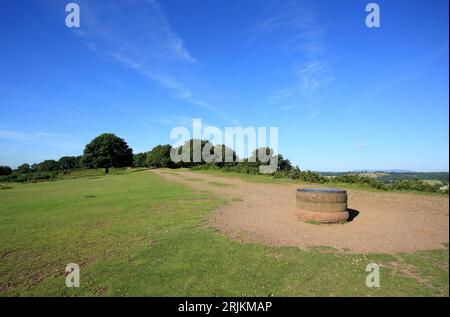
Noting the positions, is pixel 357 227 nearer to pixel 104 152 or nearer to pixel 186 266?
pixel 186 266

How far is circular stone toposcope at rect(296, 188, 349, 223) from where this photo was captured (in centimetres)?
1137

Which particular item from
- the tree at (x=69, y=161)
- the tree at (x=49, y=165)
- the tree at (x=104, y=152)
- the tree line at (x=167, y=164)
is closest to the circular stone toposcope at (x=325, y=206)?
the tree line at (x=167, y=164)

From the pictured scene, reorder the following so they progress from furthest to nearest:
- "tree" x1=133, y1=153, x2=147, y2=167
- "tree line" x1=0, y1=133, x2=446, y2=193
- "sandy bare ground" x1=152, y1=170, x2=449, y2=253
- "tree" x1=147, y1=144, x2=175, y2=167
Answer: "tree" x1=133, y1=153, x2=147, y2=167 < "tree" x1=147, y1=144, x2=175, y2=167 < "tree line" x1=0, y1=133, x2=446, y2=193 < "sandy bare ground" x1=152, y1=170, x2=449, y2=253

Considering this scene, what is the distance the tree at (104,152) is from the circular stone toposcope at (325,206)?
7450 centimetres

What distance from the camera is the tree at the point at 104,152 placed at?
7688 centimetres

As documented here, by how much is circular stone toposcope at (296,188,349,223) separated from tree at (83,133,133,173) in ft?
244

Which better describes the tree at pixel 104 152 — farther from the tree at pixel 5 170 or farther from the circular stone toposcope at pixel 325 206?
the circular stone toposcope at pixel 325 206

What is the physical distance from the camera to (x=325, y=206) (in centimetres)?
1143

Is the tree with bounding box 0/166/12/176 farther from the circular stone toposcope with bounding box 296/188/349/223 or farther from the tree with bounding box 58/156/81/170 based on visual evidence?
the circular stone toposcope with bounding box 296/188/349/223

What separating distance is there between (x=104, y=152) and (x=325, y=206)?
75863mm

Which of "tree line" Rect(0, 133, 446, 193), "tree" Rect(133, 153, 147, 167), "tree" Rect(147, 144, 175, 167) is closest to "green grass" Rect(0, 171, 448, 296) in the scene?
"tree line" Rect(0, 133, 446, 193)
